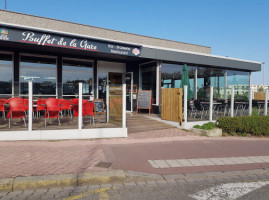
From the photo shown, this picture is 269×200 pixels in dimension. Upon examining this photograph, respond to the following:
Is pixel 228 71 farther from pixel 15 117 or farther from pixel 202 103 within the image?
pixel 15 117

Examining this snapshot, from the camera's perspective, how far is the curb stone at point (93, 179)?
3.31 meters

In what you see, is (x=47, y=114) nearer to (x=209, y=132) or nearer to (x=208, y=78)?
(x=209, y=132)

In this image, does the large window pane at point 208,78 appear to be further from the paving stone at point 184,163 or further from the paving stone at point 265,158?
the paving stone at point 184,163

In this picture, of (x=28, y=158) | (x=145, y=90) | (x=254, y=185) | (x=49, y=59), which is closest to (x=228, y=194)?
(x=254, y=185)

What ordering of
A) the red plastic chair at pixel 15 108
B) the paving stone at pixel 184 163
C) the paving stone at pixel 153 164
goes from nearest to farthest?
the paving stone at pixel 153 164 < the paving stone at pixel 184 163 < the red plastic chair at pixel 15 108

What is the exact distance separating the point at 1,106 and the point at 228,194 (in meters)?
7.01

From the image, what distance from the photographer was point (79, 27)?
12938 mm

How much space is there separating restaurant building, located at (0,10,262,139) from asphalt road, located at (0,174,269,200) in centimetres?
347

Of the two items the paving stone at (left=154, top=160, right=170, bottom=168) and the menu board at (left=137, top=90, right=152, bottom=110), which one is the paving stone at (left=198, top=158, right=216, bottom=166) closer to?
the paving stone at (left=154, top=160, right=170, bottom=168)

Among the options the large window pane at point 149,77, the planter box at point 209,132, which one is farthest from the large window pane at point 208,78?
the planter box at point 209,132

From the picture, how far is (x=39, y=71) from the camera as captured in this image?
1021 cm

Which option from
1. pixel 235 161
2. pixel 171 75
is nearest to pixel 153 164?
pixel 235 161

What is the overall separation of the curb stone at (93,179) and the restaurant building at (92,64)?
10.3 feet

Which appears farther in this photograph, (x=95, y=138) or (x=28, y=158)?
(x=95, y=138)
